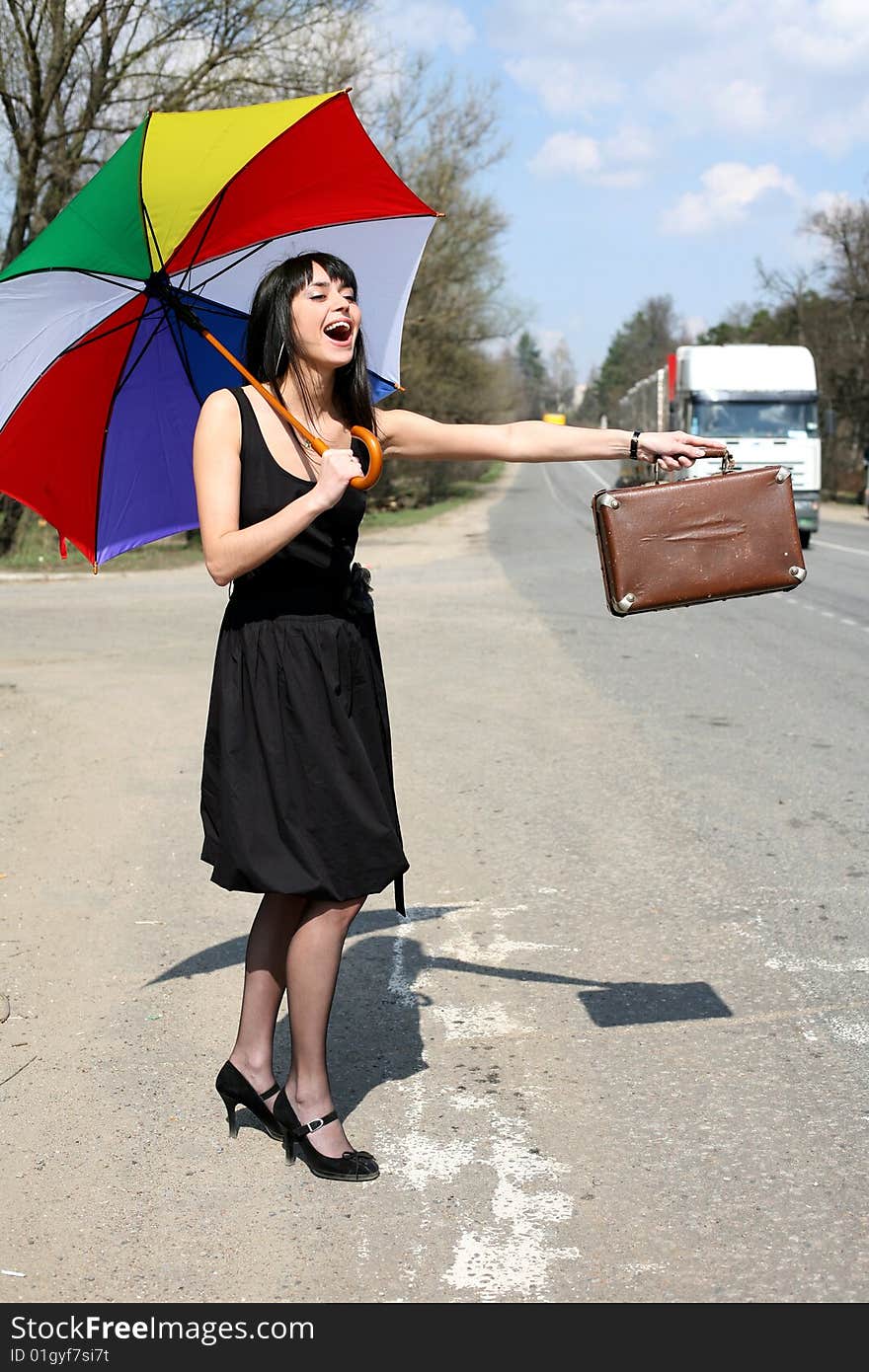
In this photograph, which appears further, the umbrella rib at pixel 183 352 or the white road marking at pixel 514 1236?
the umbrella rib at pixel 183 352

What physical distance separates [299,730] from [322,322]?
901mm

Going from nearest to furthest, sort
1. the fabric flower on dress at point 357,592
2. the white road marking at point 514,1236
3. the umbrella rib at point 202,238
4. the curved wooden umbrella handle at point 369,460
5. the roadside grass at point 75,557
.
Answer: the white road marking at point 514,1236 < the curved wooden umbrella handle at point 369,460 < the fabric flower on dress at point 357,592 < the umbrella rib at point 202,238 < the roadside grass at point 75,557

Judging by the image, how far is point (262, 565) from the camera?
3451 mm

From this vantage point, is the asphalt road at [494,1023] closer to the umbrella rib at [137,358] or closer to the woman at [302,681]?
the woman at [302,681]

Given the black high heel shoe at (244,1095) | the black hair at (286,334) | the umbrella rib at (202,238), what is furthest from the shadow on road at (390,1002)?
the umbrella rib at (202,238)

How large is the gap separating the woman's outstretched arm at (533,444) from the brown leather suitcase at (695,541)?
0.09 m

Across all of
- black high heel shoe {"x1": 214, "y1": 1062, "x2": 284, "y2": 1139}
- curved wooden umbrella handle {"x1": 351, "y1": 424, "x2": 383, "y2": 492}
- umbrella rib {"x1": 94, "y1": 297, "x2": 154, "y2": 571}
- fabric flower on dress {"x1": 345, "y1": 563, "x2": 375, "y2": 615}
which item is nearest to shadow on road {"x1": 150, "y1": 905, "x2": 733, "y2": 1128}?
black high heel shoe {"x1": 214, "y1": 1062, "x2": 284, "y2": 1139}

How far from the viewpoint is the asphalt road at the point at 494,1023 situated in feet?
10.2

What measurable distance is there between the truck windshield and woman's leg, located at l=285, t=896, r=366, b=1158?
25469 millimetres

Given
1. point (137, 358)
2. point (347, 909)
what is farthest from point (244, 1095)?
point (137, 358)
